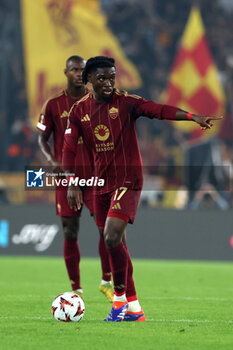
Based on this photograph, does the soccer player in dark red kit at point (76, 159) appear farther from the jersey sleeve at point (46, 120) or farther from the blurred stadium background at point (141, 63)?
the blurred stadium background at point (141, 63)

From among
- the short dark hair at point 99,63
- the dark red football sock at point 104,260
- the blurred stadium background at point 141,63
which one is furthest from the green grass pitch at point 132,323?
the blurred stadium background at point 141,63

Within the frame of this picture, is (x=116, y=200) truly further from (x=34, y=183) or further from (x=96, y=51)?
(x=96, y=51)

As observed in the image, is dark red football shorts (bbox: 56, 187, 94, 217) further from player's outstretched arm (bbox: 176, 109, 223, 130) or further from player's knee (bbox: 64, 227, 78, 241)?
player's outstretched arm (bbox: 176, 109, 223, 130)

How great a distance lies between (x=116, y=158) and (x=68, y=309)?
135 centimetres

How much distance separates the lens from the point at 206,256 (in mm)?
16078

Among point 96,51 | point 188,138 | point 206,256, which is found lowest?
point 206,256

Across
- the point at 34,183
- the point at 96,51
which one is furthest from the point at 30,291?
the point at 96,51

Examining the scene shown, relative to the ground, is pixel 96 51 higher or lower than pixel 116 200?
higher

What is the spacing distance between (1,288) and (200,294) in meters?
2.52

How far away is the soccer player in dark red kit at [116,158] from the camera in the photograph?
7.08 meters

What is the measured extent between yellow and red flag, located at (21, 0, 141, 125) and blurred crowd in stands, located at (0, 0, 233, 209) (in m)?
0.27

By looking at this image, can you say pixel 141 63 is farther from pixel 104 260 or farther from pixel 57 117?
pixel 104 260

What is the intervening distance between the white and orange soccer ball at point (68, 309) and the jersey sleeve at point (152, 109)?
1662 mm

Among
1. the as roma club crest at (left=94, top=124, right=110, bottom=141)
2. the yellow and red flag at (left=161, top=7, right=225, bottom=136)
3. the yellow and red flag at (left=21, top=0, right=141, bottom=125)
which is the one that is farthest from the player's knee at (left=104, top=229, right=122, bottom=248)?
the yellow and red flag at (left=21, top=0, right=141, bottom=125)
